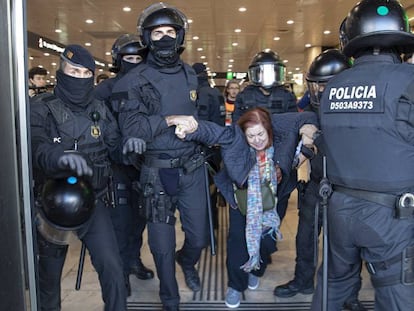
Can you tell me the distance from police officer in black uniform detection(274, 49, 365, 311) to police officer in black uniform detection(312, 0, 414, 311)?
78 cm

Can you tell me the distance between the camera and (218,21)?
36.4ft

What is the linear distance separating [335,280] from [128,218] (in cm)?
156

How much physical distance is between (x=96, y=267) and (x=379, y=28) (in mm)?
1795

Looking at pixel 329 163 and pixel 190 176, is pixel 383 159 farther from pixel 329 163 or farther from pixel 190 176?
pixel 190 176

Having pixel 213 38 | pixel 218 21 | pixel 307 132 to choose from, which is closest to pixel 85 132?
pixel 307 132

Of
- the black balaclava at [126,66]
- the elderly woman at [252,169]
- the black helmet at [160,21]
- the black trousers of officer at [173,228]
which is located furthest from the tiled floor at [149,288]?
the black helmet at [160,21]

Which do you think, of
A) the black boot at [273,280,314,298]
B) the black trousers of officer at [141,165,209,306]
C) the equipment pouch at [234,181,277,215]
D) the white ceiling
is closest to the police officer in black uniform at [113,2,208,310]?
the black trousers of officer at [141,165,209,306]

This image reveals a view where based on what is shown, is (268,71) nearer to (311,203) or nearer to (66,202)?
(311,203)

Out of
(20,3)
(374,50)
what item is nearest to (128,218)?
(374,50)

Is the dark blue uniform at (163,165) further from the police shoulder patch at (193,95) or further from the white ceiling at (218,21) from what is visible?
the white ceiling at (218,21)

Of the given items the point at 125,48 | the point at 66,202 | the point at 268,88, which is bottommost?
the point at 66,202

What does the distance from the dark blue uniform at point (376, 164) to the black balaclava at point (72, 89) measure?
1242 millimetres

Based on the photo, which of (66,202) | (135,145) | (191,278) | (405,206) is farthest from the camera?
(191,278)

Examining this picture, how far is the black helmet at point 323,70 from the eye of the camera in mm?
2875
